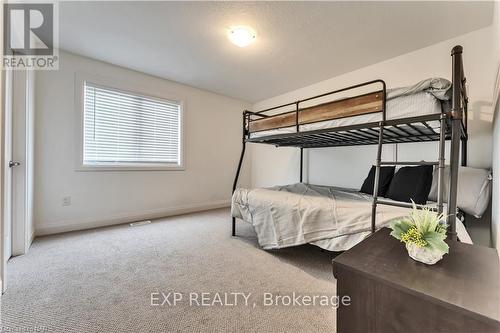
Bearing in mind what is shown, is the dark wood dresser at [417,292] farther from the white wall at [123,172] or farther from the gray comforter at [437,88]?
the white wall at [123,172]

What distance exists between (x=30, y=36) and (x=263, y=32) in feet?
8.28

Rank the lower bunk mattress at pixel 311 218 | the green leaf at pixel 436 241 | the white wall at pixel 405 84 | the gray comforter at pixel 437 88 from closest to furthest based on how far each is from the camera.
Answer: the green leaf at pixel 436 241
the gray comforter at pixel 437 88
the lower bunk mattress at pixel 311 218
the white wall at pixel 405 84

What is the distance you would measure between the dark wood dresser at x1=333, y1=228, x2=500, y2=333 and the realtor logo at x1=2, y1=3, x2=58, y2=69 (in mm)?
2826

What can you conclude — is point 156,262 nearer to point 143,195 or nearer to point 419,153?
point 143,195

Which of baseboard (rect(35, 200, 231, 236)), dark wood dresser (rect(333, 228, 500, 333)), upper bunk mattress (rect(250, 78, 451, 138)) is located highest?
upper bunk mattress (rect(250, 78, 451, 138))

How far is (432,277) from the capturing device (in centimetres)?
67

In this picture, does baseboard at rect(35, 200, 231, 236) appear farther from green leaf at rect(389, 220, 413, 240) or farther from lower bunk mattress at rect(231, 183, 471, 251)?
green leaf at rect(389, 220, 413, 240)

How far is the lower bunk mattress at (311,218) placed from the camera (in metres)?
1.62

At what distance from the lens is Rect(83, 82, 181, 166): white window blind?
294 centimetres

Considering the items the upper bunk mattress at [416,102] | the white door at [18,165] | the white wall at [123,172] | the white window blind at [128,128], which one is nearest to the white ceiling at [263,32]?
the white wall at [123,172]

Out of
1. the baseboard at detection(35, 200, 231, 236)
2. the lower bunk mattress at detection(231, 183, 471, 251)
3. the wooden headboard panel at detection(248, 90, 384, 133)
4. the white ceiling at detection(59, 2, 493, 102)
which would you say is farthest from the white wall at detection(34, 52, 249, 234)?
the wooden headboard panel at detection(248, 90, 384, 133)

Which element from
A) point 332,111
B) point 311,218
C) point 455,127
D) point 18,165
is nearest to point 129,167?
point 18,165

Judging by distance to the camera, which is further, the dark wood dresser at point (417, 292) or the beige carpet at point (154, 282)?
the beige carpet at point (154, 282)

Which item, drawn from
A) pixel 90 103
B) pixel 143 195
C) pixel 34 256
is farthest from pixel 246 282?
pixel 90 103
